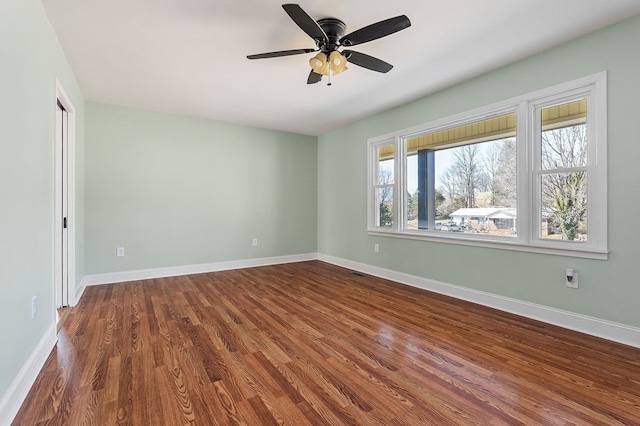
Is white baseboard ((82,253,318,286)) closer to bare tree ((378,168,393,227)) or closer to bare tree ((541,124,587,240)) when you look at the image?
bare tree ((378,168,393,227))

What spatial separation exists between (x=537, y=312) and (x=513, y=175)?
1395 millimetres

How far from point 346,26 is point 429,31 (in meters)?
0.71

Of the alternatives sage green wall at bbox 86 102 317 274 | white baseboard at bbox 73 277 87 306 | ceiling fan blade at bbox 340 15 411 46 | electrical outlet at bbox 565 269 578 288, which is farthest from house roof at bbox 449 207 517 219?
white baseboard at bbox 73 277 87 306

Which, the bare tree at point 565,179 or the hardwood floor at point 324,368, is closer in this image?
the hardwood floor at point 324,368

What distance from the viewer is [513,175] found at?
124 inches

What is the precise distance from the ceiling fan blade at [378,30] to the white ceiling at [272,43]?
0.19m

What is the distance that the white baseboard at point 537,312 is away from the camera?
2397mm

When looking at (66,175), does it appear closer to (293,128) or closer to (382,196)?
(293,128)

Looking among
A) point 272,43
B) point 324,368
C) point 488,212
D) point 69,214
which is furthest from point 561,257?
point 69,214

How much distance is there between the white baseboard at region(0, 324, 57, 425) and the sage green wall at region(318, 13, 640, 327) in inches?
152

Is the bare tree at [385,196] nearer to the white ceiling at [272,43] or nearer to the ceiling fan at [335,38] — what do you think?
the white ceiling at [272,43]

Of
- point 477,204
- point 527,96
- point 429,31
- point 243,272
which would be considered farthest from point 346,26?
point 243,272

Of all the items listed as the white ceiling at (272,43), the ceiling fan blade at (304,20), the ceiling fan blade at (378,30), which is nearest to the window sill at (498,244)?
the white ceiling at (272,43)

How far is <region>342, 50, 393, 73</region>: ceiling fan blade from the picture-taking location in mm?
2518
